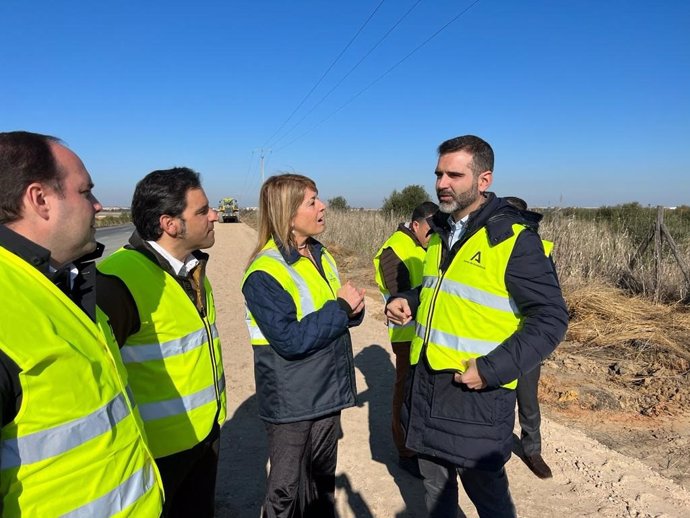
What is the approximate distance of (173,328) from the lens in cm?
201

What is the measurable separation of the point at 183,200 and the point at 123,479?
1.31m

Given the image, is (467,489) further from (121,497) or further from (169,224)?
(169,224)

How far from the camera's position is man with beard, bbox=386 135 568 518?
2027 mm

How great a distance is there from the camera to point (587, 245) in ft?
28.8

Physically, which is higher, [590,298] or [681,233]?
[681,233]

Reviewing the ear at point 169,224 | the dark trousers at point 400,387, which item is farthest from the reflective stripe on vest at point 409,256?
the ear at point 169,224

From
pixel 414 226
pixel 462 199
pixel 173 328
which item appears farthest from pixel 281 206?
pixel 414 226

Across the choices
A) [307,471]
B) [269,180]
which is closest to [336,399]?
[307,471]

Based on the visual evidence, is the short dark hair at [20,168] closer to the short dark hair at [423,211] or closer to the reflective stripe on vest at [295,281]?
the reflective stripe on vest at [295,281]

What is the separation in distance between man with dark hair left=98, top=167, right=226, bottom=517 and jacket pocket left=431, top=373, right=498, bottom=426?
3.66ft

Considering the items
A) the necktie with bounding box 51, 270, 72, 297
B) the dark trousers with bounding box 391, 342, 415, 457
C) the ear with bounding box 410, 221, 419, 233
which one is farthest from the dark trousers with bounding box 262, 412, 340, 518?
the ear with bounding box 410, 221, 419, 233

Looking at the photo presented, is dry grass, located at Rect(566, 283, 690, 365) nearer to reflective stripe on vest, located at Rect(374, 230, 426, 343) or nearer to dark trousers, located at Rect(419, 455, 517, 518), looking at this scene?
reflective stripe on vest, located at Rect(374, 230, 426, 343)

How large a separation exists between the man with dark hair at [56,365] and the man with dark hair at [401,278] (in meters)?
2.51

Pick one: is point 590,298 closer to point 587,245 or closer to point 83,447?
point 587,245
